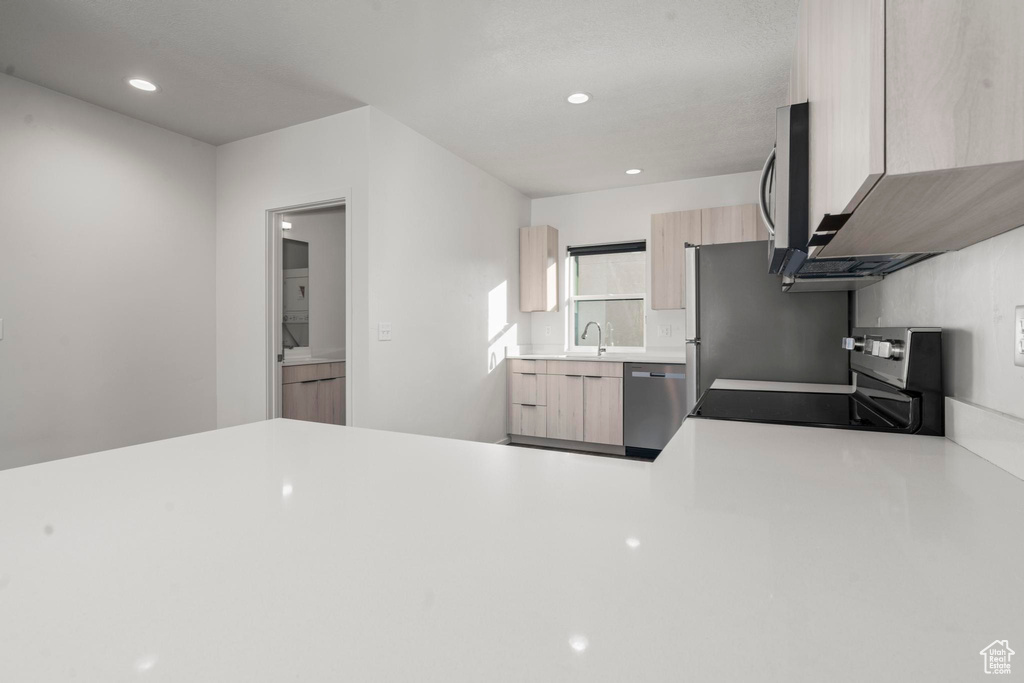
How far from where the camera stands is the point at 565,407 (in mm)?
4379

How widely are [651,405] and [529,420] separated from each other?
3.64ft

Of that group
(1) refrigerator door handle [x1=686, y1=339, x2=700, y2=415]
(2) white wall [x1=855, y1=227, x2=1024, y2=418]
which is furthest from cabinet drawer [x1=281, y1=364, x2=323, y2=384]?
(2) white wall [x1=855, y1=227, x2=1024, y2=418]

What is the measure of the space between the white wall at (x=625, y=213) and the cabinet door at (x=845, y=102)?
349 centimetres

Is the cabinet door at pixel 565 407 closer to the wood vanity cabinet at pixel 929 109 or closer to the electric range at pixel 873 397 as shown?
the electric range at pixel 873 397

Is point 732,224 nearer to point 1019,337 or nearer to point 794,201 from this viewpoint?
point 794,201

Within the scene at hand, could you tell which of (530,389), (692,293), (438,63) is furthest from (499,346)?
Result: (438,63)

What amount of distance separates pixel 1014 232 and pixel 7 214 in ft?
12.8

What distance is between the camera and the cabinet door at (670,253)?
423 cm

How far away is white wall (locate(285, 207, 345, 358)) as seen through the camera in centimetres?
434

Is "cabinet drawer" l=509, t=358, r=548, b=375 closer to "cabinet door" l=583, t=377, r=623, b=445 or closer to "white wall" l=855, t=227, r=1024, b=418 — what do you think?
"cabinet door" l=583, t=377, r=623, b=445

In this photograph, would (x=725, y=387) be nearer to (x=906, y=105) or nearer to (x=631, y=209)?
(x=906, y=105)

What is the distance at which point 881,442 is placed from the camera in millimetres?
1128

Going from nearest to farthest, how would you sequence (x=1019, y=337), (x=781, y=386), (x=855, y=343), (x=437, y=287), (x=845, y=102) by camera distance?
(x=845, y=102)
(x=1019, y=337)
(x=855, y=343)
(x=781, y=386)
(x=437, y=287)

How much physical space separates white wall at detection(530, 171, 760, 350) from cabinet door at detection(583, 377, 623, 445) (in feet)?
2.59
